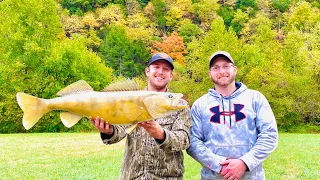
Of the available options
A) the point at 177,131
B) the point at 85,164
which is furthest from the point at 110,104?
the point at 85,164

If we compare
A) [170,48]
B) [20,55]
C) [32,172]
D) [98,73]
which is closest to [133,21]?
[170,48]

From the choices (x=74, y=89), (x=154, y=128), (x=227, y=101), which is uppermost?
(x=74, y=89)

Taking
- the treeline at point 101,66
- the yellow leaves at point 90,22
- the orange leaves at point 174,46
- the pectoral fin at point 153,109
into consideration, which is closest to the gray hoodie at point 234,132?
the pectoral fin at point 153,109

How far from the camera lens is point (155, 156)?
10.9ft

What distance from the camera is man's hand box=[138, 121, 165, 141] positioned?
289cm

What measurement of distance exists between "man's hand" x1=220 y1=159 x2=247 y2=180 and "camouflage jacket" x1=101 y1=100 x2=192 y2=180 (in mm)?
439

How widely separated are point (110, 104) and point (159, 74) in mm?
741

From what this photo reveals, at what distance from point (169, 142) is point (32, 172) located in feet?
24.7

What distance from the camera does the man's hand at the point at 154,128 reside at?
2889 mm

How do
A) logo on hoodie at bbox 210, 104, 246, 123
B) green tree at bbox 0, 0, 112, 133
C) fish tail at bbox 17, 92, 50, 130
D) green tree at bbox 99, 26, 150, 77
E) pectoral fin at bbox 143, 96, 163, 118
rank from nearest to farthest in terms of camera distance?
pectoral fin at bbox 143, 96, 163, 118, fish tail at bbox 17, 92, 50, 130, logo on hoodie at bbox 210, 104, 246, 123, green tree at bbox 0, 0, 112, 133, green tree at bbox 99, 26, 150, 77

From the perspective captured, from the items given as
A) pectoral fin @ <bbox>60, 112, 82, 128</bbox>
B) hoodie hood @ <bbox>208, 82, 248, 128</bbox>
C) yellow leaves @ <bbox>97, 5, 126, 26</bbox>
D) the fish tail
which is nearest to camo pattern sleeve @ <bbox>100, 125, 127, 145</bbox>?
pectoral fin @ <bbox>60, 112, 82, 128</bbox>

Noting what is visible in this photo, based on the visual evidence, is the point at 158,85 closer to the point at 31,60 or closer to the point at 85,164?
the point at 85,164

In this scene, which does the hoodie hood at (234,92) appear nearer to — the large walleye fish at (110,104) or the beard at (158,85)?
the beard at (158,85)

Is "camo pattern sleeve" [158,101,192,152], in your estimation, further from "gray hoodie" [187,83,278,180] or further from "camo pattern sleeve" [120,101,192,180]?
"gray hoodie" [187,83,278,180]
